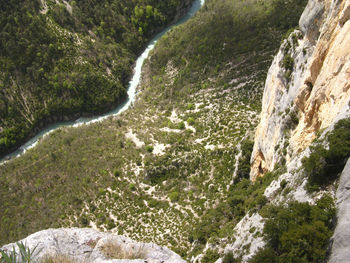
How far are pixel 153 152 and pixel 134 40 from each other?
49.5 meters

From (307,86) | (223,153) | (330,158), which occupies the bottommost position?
(223,153)

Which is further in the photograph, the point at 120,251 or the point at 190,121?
the point at 190,121

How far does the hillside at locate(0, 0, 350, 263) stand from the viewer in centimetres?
1639

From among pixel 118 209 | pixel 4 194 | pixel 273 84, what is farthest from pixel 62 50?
pixel 273 84

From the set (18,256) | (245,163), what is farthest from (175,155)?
(18,256)

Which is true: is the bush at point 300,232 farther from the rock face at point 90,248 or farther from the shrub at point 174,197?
the shrub at point 174,197

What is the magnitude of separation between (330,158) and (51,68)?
75.4 m

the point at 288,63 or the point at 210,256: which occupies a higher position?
the point at 288,63

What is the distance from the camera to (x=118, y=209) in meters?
45.6

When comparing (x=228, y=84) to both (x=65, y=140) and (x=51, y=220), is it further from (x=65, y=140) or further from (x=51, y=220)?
(x=51, y=220)

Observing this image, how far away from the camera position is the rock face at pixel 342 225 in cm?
1237

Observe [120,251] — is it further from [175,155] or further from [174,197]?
[175,155]

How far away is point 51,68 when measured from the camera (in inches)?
2987

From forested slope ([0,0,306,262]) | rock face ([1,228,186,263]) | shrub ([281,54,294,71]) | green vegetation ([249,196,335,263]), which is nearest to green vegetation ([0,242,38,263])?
rock face ([1,228,186,263])
